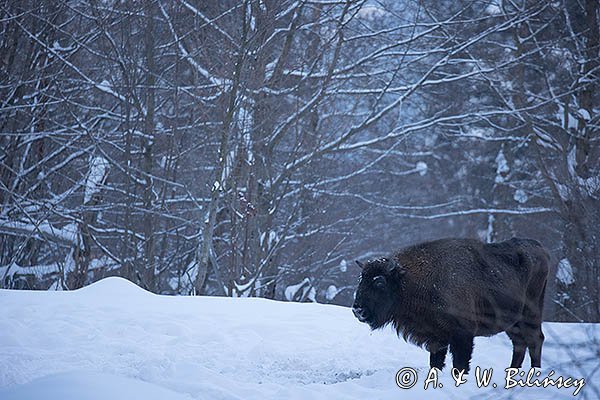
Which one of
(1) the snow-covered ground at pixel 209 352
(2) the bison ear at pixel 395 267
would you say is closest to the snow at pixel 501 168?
(1) the snow-covered ground at pixel 209 352

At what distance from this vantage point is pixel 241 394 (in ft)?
16.9

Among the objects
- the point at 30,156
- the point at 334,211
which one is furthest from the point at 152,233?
the point at 334,211

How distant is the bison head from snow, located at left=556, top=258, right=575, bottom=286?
1132cm

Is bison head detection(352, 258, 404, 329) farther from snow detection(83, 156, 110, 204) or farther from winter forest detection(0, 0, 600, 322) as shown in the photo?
snow detection(83, 156, 110, 204)

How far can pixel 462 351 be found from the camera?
21.4ft

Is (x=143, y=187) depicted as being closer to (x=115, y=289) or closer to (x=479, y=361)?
(x=115, y=289)

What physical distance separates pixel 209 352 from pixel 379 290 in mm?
1844

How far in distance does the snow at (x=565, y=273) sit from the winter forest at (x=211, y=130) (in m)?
0.08

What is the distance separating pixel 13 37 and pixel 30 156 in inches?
120

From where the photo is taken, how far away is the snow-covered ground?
4.96 meters

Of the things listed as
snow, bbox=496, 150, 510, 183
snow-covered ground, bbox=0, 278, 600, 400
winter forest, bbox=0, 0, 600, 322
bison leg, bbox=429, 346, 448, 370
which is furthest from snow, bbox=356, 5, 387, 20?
bison leg, bbox=429, 346, 448, 370

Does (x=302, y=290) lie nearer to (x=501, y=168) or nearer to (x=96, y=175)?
(x=96, y=175)

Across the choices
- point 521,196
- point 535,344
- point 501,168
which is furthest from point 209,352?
point 501,168

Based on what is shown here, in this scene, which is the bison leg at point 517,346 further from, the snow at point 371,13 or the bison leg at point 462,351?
the snow at point 371,13
